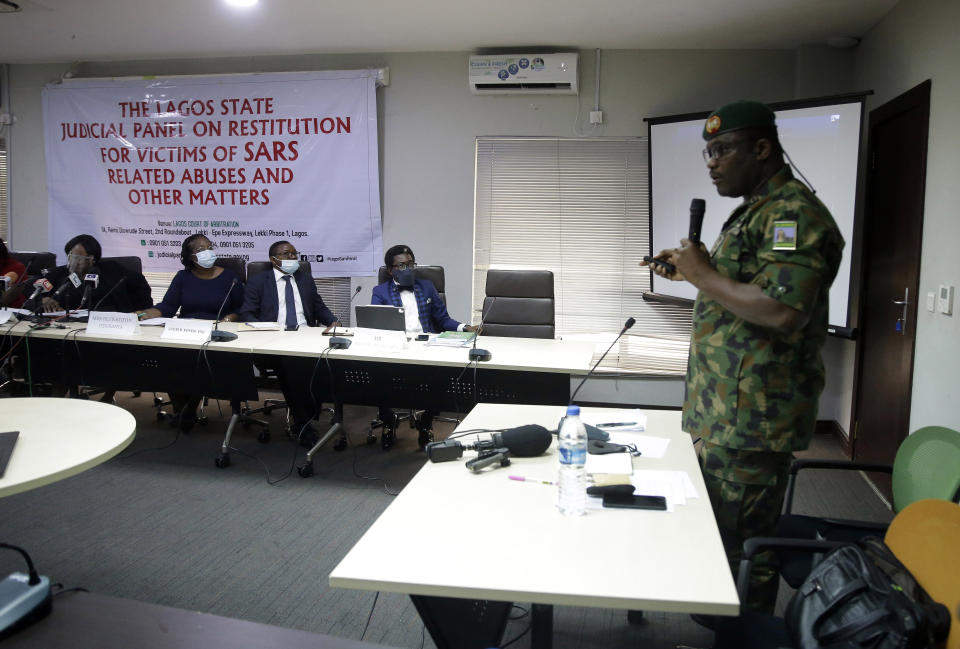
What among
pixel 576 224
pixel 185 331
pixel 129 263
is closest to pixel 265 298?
pixel 185 331

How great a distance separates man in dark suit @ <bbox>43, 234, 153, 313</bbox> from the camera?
170 inches

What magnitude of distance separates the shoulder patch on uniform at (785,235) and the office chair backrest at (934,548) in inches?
23.1

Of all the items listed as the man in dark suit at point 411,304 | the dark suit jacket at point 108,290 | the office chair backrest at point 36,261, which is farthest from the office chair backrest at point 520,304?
the office chair backrest at point 36,261

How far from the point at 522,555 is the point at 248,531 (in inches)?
77.6

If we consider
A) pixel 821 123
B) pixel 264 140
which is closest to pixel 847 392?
pixel 821 123

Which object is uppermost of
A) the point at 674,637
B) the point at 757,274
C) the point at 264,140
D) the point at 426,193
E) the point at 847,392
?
the point at 264,140

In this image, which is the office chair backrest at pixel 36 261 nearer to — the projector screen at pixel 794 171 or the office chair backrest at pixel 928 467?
the projector screen at pixel 794 171

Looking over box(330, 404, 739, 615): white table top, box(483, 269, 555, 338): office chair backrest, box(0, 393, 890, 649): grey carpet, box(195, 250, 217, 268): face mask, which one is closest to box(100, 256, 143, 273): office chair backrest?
box(195, 250, 217, 268): face mask

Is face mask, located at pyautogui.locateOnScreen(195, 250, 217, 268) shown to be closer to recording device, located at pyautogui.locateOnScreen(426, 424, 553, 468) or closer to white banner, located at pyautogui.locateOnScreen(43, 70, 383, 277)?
white banner, located at pyautogui.locateOnScreen(43, 70, 383, 277)

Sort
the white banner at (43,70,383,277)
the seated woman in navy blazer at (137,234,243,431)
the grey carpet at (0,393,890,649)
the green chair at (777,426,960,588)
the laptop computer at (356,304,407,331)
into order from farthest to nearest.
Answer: the white banner at (43,70,383,277) → the seated woman in navy blazer at (137,234,243,431) → the laptop computer at (356,304,407,331) → the grey carpet at (0,393,890,649) → the green chair at (777,426,960,588)

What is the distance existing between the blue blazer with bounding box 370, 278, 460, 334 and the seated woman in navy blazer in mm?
962

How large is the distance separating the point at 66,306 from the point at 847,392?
16.1 feet

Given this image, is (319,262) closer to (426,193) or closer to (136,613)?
(426,193)

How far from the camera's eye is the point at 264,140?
16.9 ft
